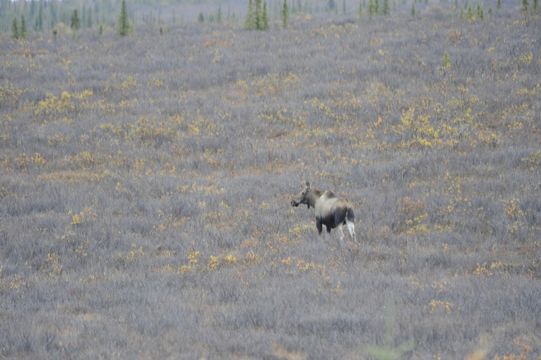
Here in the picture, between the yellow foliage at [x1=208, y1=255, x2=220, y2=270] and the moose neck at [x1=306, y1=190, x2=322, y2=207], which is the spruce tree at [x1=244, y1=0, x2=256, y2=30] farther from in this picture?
the yellow foliage at [x1=208, y1=255, x2=220, y2=270]

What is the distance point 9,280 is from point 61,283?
1.03m

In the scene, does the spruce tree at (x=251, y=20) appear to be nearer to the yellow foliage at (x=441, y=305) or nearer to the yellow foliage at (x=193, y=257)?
the yellow foliage at (x=193, y=257)

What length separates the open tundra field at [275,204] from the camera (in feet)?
27.9

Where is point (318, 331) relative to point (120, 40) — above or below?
below

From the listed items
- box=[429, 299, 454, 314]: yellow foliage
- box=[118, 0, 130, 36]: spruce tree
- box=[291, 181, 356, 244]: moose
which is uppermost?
box=[118, 0, 130, 36]: spruce tree

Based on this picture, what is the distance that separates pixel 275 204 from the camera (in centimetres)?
1597

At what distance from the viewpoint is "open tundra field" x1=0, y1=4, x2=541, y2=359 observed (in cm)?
851

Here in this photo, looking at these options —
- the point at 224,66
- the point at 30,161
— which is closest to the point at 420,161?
the point at 30,161

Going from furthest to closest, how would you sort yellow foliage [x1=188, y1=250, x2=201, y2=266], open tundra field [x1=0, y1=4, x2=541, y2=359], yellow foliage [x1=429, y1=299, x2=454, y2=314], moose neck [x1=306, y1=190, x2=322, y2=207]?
moose neck [x1=306, y1=190, x2=322, y2=207], yellow foliage [x1=188, y1=250, x2=201, y2=266], yellow foliage [x1=429, y1=299, x2=454, y2=314], open tundra field [x1=0, y1=4, x2=541, y2=359]

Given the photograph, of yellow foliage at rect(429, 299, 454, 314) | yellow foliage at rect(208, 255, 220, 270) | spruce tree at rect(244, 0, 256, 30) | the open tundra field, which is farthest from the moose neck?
spruce tree at rect(244, 0, 256, 30)

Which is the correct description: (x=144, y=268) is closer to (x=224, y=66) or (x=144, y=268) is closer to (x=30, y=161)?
(x=30, y=161)

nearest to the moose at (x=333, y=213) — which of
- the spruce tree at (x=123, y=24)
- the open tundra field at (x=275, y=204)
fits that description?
the open tundra field at (x=275, y=204)

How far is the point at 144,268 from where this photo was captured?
11.9 meters

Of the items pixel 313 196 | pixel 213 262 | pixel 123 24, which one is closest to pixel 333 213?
pixel 313 196
